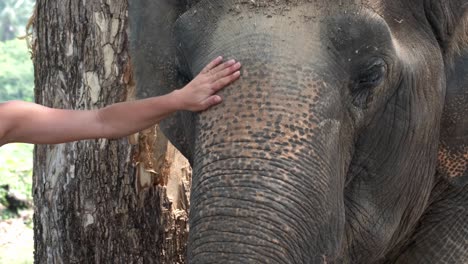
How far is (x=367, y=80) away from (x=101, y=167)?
1.97 metres

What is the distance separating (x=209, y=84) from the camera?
315cm

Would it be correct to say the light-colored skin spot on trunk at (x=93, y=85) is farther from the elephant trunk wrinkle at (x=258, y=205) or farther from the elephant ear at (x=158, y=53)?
the elephant trunk wrinkle at (x=258, y=205)

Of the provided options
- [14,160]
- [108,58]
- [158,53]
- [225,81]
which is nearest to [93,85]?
[108,58]

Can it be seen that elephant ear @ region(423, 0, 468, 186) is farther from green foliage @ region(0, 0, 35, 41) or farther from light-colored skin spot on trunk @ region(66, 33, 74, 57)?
green foliage @ region(0, 0, 35, 41)

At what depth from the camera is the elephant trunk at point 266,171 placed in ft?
9.55

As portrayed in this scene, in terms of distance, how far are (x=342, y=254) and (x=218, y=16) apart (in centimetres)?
94

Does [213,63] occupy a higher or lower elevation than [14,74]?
lower

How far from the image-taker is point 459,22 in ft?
11.9

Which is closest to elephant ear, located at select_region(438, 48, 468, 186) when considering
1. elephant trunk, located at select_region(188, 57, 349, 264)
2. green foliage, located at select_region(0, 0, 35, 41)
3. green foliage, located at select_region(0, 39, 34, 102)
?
elephant trunk, located at select_region(188, 57, 349, 264)

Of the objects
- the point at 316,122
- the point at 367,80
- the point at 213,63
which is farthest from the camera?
the point at 367,80

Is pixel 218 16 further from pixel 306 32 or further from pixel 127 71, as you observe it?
pixel 127 71

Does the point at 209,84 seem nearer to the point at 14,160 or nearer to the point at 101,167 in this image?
the point at 101,167

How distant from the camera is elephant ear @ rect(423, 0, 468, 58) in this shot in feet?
11.7

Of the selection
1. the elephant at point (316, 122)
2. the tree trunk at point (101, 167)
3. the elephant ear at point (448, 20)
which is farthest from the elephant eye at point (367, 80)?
the tree trunk at point (101, 167)
